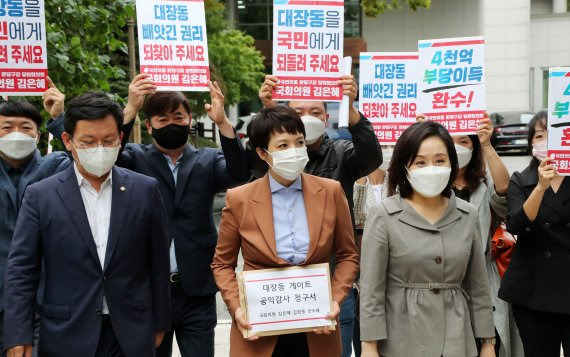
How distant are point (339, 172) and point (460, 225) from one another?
3.46 ft

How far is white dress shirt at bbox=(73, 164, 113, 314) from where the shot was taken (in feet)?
12.0

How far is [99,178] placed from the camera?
148 inches

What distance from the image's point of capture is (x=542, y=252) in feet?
13.9

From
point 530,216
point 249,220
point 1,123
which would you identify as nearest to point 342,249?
point 249,220

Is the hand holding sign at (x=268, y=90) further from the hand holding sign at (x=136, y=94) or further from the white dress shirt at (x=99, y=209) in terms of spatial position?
the white dress shirt at (x=99, y=209)

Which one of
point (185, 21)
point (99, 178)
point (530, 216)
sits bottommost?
point (530, 216)

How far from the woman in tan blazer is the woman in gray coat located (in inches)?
8.1

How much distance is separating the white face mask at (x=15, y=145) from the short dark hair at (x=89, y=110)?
76 centimetres

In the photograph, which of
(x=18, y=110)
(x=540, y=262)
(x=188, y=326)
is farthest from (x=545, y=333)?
(x=18, y=110)

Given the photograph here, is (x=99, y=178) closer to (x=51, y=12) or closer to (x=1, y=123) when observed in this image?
(x=1, y=123)

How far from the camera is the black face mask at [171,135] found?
452 centimetres

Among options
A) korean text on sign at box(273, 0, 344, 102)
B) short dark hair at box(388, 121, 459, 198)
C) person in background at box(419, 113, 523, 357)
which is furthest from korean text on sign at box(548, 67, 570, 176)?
korean text on sign at box(273, 0, 344, 102)

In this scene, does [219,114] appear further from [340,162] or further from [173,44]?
[340,162]

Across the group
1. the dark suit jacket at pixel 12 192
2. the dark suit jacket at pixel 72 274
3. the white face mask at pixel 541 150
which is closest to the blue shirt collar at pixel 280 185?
the dark suit jacket at pixel 72 274
